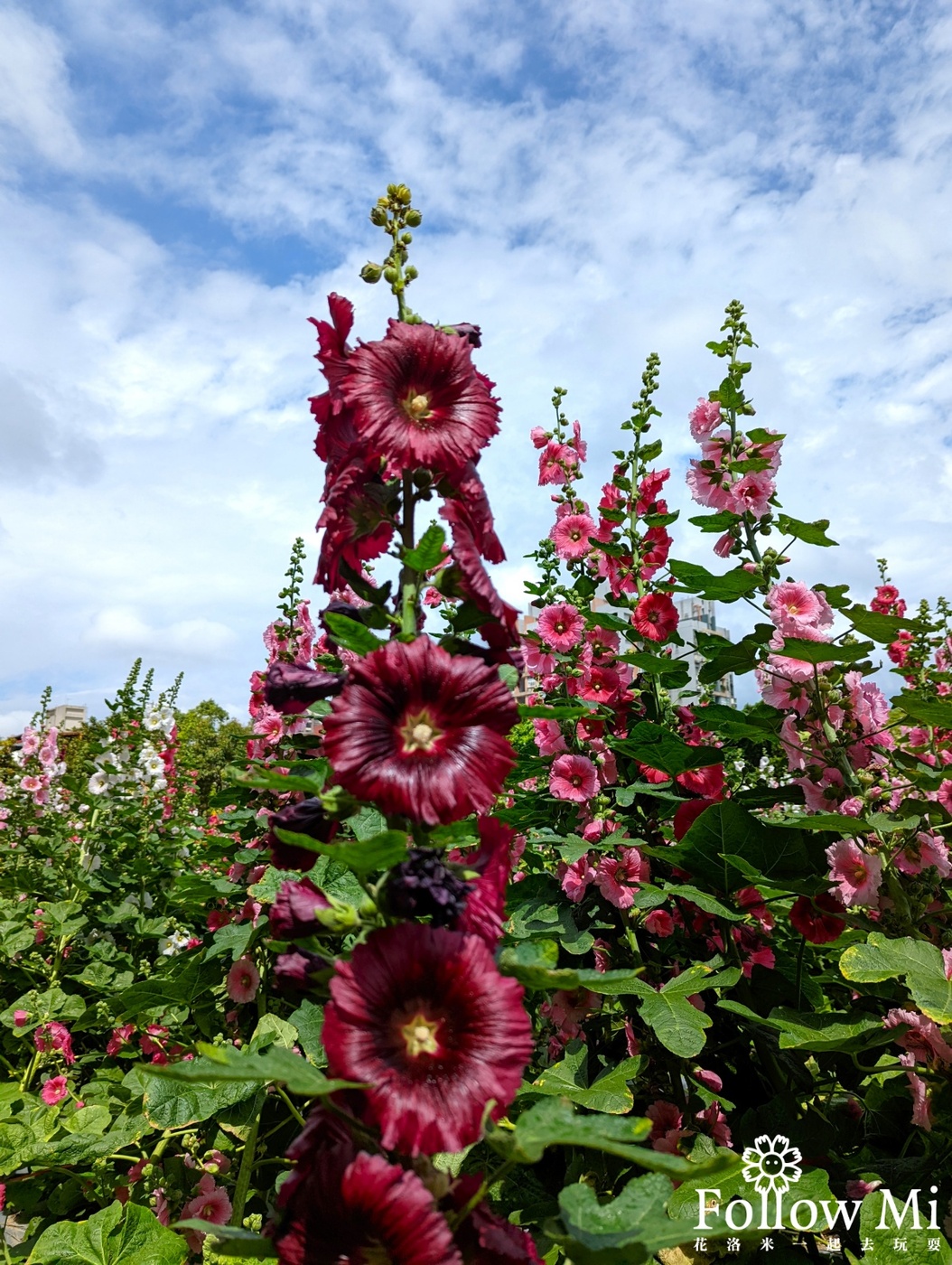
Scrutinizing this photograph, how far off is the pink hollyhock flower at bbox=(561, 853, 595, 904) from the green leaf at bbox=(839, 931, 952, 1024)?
2.85 feet

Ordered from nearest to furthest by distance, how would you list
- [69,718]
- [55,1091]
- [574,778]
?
[574,778] < [55,1091] < [69,718]

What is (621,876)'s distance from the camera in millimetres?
2365

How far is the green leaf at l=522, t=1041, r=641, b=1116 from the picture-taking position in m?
1.70

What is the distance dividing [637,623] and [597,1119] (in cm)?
206

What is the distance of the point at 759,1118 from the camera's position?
76.7 inches

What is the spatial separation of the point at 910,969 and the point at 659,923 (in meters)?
0.91

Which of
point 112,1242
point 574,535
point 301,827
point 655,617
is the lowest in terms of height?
point 112,1242

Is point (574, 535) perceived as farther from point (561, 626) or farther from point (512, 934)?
point (512, 934)

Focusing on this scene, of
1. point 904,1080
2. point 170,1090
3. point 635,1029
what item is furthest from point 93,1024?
point 904,1080

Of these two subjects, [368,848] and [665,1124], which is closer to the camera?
[368,848]

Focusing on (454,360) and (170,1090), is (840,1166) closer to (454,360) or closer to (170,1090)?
(170,1090)

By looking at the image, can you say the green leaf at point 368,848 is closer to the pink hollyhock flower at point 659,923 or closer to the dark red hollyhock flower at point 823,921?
the dark red hollyhock flower at point 823,921

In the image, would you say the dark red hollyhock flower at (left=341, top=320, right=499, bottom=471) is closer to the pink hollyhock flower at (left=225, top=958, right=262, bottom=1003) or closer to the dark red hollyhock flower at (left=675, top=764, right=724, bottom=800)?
the dark red hollyhock flower at (left=675, top=764, right=724, bottom=800)

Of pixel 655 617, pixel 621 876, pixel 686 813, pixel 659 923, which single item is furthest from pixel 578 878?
pixel 655 617
